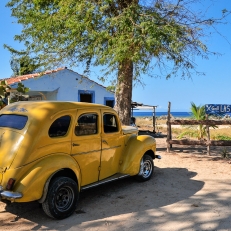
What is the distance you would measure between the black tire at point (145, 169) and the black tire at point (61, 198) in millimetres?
2192

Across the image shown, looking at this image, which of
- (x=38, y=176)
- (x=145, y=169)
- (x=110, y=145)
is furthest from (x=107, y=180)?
(x=38, y=176)

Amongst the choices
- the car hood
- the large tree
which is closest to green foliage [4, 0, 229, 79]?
the large tree

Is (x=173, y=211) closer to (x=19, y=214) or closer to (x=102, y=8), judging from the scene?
(x=19, y=214)

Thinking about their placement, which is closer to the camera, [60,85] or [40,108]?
[40,108]

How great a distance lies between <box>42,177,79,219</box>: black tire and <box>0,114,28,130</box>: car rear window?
1.08 meters

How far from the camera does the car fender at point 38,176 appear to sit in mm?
4020

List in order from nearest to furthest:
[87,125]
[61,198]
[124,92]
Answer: [61,198]
[87,125]
[124,92]

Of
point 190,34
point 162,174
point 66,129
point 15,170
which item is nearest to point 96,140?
point 66,129

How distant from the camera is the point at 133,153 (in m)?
6.10

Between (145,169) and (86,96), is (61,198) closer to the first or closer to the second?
(145,169)

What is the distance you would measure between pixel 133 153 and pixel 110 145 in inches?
28.6

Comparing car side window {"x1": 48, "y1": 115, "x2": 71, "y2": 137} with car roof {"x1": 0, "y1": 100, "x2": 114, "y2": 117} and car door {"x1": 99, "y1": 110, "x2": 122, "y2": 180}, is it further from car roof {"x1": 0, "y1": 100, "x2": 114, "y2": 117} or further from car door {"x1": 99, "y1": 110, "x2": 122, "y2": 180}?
car door {"x1": 99, "y1": 110, "x2": 122, "y2": 180}

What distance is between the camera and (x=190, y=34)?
9648 millimetres

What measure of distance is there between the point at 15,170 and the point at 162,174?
432cm
